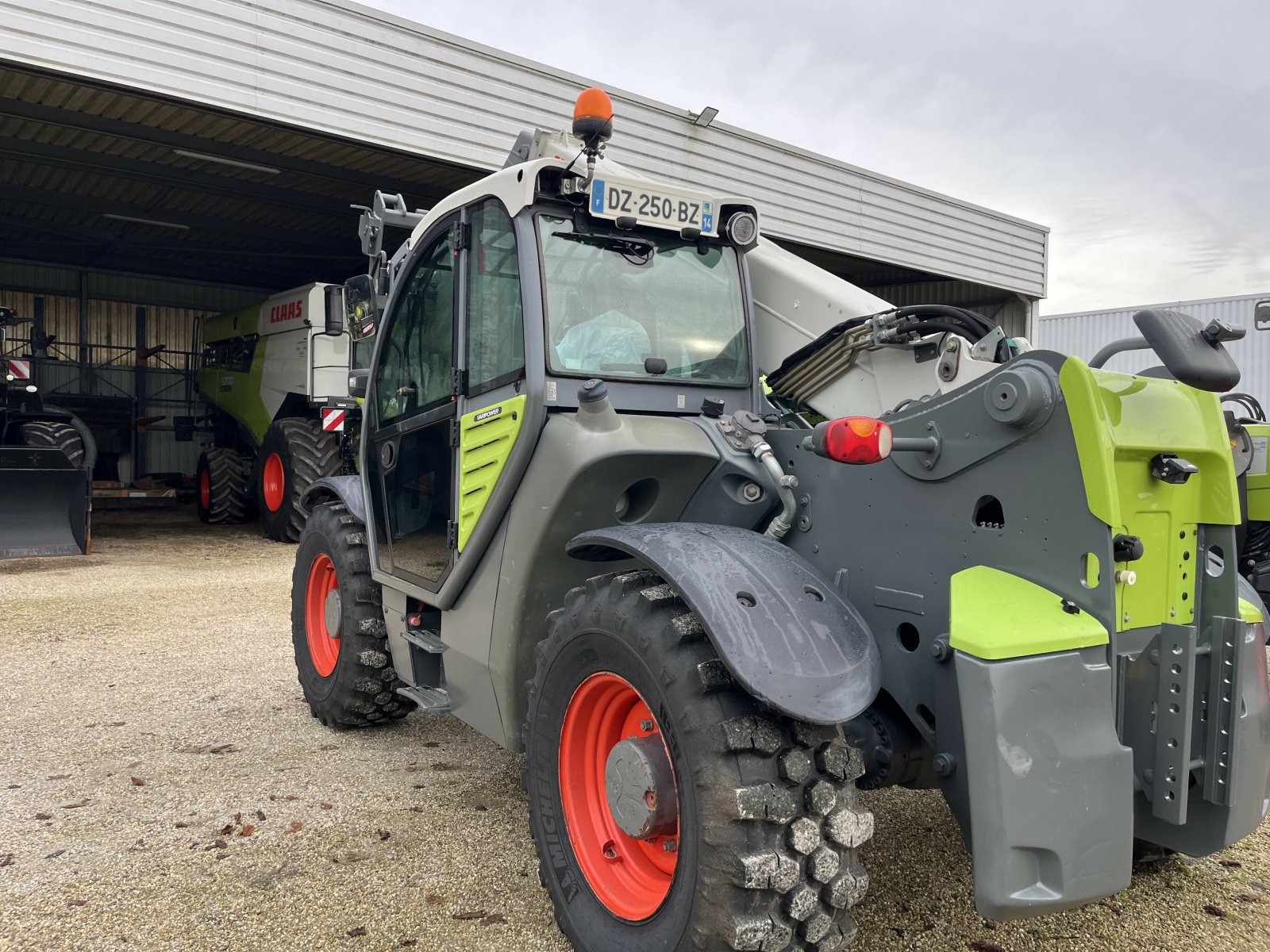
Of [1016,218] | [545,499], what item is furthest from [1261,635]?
[1016,218]

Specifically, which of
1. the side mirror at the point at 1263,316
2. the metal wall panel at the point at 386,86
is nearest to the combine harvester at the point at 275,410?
the metal wall panel at the point at 386,86

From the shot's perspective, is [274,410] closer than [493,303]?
No

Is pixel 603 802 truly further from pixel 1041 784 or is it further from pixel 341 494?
pixel 341 494

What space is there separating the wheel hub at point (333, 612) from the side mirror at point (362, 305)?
3.86ft

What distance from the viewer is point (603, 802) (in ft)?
8.32

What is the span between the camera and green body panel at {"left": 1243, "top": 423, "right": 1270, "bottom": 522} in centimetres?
624

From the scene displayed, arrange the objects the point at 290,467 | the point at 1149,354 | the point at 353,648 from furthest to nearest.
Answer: the point at 1149,354
the point at 290,467
the point at 353,648

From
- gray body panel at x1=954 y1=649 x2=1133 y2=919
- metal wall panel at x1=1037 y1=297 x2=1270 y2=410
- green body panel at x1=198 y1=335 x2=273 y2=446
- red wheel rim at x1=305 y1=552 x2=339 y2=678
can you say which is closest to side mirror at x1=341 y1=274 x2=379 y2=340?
red wheel rim at x1=305 y1=552 x2=339 y2=678

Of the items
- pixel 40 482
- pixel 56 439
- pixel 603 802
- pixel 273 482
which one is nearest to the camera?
pixel 603 802

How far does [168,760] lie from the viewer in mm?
4004

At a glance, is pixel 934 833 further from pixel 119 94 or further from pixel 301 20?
pixel 119 94

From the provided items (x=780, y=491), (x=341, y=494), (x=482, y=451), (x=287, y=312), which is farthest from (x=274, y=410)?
(x=780, y=491)

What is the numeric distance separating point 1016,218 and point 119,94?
14.1 m

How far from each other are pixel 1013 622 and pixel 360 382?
301 cm
